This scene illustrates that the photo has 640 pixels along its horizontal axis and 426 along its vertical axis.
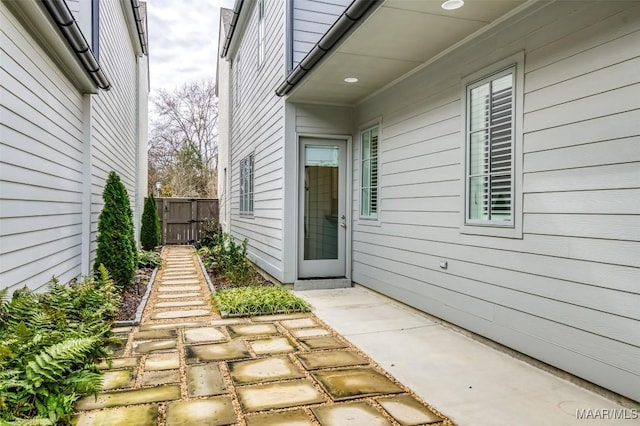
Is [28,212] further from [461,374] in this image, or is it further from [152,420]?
[461,374]

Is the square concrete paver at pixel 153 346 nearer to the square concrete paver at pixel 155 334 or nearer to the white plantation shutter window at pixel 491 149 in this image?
the square concrete paver at pixel 155 334

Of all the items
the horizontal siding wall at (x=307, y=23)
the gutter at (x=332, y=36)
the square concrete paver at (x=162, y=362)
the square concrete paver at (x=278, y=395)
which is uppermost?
the horizontal siding wall at (x=307, y=23)

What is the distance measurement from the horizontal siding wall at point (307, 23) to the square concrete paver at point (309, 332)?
3.64m

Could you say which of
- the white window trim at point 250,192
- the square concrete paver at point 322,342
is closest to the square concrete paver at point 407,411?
the square concrete paver at point 322,342

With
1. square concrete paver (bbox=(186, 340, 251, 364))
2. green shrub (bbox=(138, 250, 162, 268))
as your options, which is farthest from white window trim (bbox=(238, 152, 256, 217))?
square concrete paver (bbox=(186, 340, 251, 364))

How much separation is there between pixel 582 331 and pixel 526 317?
1.51ft

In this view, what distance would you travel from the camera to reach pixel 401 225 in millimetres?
5012

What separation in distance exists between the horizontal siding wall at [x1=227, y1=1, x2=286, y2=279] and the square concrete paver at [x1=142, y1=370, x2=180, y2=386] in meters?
3.20

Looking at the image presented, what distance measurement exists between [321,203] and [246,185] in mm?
3180

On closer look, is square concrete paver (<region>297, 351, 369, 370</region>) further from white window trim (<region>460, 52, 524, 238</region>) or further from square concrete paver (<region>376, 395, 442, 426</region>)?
white window trim (<region>460, 52, 524, 238</region>)

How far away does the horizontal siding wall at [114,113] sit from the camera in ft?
19.1

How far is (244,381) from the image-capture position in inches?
112

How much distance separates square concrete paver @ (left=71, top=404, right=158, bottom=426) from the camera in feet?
7.42

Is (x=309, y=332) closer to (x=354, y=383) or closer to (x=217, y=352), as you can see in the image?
(x=217, y=352)
